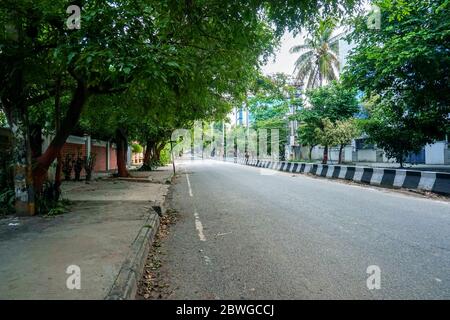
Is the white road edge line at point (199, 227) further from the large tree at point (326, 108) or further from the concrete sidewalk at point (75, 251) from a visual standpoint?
the large tree at point (326, 108)

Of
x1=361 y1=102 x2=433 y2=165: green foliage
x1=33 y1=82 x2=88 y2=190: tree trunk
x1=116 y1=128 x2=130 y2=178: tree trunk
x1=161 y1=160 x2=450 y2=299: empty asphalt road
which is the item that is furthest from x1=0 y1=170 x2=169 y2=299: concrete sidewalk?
x1=361 y1=102 x2=433 y2=165: green foliage

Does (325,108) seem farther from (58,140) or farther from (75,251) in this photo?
(75,251)

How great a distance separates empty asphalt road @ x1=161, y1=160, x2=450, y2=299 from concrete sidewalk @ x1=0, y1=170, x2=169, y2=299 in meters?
0.58

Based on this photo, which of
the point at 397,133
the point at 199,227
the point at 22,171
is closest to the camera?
the point at 199,227

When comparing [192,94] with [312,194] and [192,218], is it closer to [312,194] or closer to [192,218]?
[192,218]

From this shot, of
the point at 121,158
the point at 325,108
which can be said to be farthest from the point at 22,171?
the point at 325,108

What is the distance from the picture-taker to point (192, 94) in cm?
880

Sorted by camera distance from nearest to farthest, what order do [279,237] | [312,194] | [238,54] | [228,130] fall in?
[279,237]
[238,54]
[312,194]
[228,130]

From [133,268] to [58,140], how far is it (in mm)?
5570

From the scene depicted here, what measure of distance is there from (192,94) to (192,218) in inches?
116

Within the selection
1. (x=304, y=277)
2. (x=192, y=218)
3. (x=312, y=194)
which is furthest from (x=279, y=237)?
(x=312, y=194)

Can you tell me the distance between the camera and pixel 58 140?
8781 mm

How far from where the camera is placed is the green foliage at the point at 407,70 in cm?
1330
